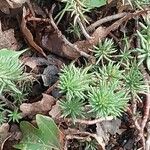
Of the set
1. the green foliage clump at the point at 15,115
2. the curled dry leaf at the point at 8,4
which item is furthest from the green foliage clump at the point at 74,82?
the curled dry leaf at the point at 8,4

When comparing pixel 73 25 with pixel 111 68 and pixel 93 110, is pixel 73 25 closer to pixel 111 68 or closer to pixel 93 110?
pixel 111 68

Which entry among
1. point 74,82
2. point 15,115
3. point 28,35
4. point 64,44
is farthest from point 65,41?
point 15,115

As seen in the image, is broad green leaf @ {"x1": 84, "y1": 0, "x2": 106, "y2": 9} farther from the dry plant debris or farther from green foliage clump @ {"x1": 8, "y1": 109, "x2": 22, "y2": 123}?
green foliage clump @ {"x1": 8, "y1": 109, "x2": 22, "y2": 123}

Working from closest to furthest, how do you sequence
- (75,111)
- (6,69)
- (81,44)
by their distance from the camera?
(6,69) < (75,111) < (81,44)

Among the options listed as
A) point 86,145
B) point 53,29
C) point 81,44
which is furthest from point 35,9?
point 86,145

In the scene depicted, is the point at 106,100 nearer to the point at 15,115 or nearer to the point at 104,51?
the point at 104,51

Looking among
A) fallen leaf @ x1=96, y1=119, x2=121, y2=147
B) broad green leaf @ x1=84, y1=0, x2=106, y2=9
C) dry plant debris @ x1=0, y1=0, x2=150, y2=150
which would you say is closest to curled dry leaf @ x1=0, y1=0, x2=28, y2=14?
dry plant debris @ x1=0, y1=0, x2=150, y2=150
